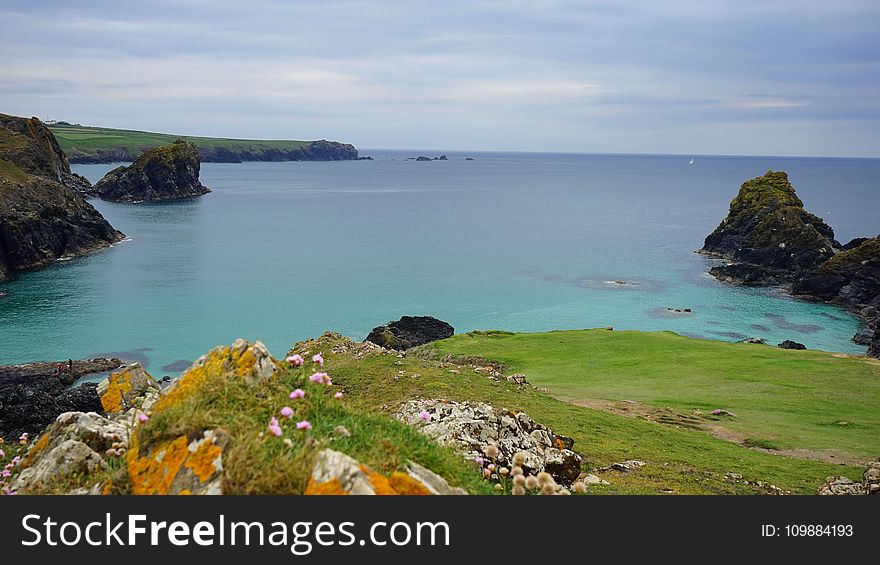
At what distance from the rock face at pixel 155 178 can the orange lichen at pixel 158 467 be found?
193 m

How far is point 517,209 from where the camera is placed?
A: 19138 centimetres

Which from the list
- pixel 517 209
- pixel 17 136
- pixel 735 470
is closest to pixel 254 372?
pixel 735 470

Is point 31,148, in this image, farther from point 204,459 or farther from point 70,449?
point 204,459

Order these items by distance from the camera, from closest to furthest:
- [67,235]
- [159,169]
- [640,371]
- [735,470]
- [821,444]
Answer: [735,470]
[821,444]
[640,371]
[67,235]
[159,169]

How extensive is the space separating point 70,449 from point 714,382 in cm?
3535

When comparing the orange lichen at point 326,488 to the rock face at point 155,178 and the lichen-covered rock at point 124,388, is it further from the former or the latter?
the rock face at point 155,178

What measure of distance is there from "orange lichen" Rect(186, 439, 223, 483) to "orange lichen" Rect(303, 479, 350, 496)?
50.2 inches

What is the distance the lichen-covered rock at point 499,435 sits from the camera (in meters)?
14.8

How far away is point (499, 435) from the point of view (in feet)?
51.5

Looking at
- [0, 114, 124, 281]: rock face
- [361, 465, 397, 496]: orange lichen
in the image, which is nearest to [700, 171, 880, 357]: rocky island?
[361, 465, 397, 496]: orange lichen

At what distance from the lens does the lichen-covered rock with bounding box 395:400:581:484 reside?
14758mm

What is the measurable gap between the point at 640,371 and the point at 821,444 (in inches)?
597

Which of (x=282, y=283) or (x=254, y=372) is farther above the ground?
(x=254, y=372)

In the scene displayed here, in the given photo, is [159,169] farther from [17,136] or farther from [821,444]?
[821,444]
